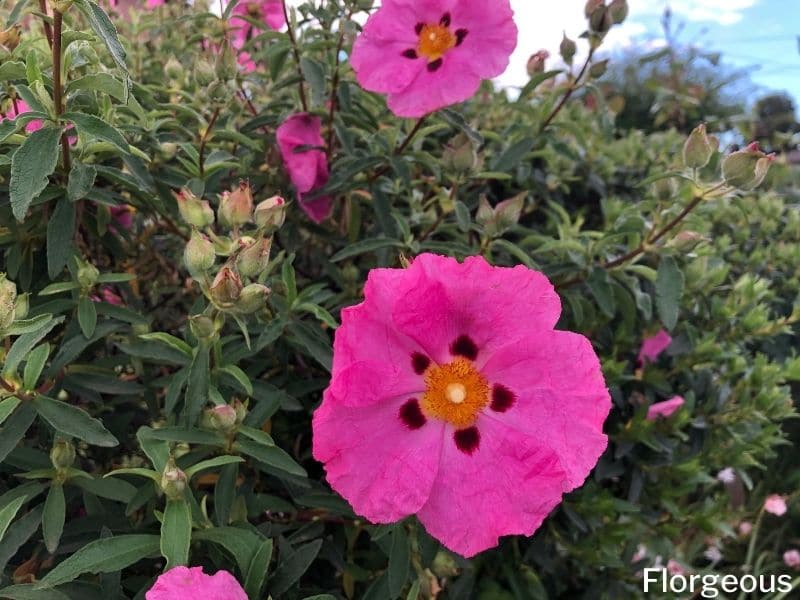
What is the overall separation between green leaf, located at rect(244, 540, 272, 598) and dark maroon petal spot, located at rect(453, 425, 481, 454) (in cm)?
28

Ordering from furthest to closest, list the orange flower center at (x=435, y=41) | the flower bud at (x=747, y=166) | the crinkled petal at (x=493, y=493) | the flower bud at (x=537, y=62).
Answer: the flower bud at (x=537, y=62)
the orange flower center at (x=435, y=41)
the flower bud at (x=747, y=166)
the crinkled petal at (x=493, y=493)

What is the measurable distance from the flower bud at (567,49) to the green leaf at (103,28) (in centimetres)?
94

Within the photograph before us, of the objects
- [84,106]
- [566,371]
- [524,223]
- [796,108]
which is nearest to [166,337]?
[84,106]

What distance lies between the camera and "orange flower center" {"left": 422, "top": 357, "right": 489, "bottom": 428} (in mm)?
1009

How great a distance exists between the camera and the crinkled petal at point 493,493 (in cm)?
90

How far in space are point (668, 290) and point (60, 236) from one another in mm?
989

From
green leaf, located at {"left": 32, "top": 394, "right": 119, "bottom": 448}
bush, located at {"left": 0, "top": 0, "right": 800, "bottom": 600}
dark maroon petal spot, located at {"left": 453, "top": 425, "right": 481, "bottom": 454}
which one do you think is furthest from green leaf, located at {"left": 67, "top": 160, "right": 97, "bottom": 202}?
dark maroon petal spot, located at {"left": 453, "top": 425, "right": 481, "bottom": 454}

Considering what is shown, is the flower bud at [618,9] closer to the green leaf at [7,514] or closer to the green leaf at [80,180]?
the green leaf at [80,180]

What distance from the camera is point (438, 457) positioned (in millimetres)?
956

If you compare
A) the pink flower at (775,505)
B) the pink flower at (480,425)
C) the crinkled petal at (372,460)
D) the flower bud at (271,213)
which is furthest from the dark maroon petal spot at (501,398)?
the pink flower at (775,505)

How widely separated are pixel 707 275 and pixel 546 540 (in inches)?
26.2

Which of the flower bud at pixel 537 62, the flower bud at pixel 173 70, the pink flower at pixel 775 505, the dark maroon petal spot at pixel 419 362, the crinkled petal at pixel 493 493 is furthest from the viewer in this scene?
the pink flower at pixel 775 505

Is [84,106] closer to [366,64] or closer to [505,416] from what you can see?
[366,64]

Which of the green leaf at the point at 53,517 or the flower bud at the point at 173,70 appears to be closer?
the green leaf at the point at 53,517
